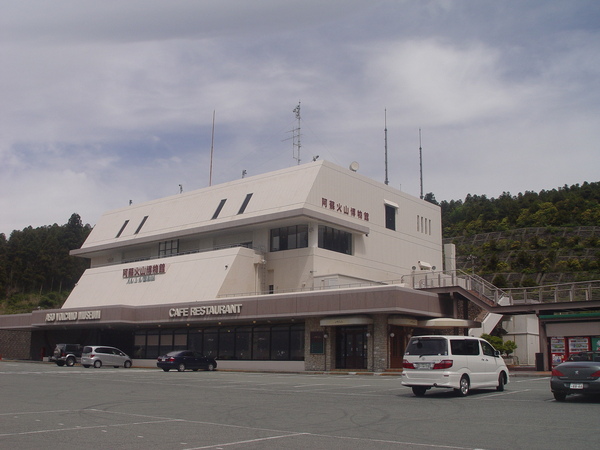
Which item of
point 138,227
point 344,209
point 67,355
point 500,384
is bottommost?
point 67,355

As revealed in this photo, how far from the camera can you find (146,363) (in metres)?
50.2

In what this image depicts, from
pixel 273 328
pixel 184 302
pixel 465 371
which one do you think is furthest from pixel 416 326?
pixel 465 371

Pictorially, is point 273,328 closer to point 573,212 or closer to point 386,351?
point 386,351

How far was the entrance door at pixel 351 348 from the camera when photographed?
3916 centimetres

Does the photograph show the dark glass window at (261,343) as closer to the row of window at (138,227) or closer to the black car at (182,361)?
the black car at (182,361)

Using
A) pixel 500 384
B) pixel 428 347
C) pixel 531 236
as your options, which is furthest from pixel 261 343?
pixel 531 236

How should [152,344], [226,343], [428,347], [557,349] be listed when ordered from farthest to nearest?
[152,344] → [226,343] → [557,349] → [428,347]

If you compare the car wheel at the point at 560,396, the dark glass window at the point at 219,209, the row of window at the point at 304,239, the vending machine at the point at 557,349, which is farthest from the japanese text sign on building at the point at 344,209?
the car wheel at the point at 560,396

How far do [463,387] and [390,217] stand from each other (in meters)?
33.2

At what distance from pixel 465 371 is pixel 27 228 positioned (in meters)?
109

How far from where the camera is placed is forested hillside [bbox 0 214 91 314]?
99750 millimetres

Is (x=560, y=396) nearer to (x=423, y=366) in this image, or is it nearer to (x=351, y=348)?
(x=423, y=366)

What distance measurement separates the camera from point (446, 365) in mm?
18812

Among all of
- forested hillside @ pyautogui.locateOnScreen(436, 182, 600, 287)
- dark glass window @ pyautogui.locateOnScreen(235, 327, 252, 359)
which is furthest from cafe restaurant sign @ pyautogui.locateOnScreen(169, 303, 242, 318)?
forested hillside @ pyautogui.locateOnScreen(436, 182, 600, 287)
